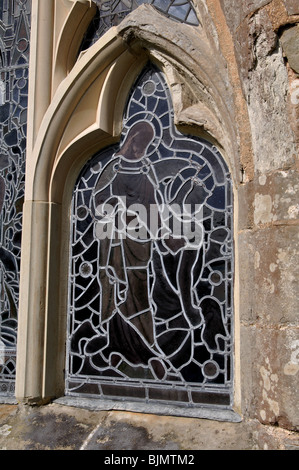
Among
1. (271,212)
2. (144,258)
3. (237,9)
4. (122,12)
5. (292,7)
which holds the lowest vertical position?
(144,258)

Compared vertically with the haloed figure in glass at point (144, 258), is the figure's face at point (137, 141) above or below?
above

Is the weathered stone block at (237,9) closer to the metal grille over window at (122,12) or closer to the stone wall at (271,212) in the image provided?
the stone wall at (271,212)

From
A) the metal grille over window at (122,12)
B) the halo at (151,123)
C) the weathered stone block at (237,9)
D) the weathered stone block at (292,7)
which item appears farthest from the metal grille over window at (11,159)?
the weathered stone block at (292,7)

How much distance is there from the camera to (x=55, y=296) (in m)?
3.43

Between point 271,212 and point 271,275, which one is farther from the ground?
point 271,212

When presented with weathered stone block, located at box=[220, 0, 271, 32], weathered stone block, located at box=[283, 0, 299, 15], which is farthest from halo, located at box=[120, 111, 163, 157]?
weathered stone block, located at box=[283, 0, 299, 15]

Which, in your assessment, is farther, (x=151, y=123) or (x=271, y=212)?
(x=151, y=123)

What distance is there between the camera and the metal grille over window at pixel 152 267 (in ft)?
9.88

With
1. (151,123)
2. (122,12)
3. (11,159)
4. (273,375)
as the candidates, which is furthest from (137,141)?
(273,375)

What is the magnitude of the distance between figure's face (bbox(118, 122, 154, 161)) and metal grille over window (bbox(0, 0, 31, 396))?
35.1 inches

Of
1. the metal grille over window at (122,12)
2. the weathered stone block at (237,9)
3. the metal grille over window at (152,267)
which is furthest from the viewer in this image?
the metal grille over window at (122,12)

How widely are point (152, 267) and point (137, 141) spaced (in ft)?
2.98

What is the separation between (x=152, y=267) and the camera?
322 centimetres

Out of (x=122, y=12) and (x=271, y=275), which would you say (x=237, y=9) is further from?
(x=271, y=275)
